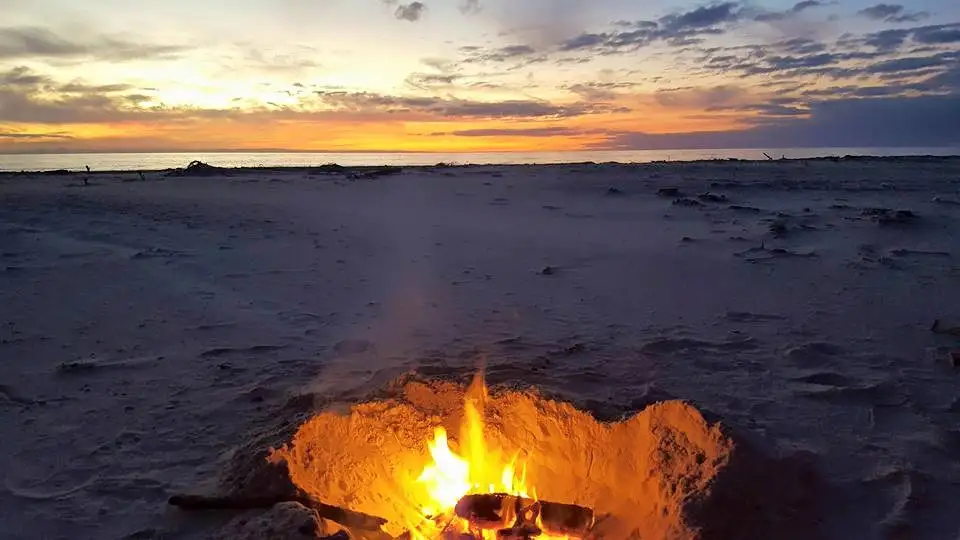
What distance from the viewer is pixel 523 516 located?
10.5 ft

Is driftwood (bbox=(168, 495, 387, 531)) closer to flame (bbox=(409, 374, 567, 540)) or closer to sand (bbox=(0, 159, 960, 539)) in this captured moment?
sand (bbox=(0, 159, 960, 539))

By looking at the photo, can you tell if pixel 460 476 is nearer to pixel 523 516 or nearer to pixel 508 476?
pixel 508 476

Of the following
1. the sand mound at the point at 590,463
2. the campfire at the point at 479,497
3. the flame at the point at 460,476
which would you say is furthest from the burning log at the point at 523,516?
the sand mound at the point at 590,463

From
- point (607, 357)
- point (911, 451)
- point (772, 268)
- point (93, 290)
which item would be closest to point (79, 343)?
point (93, 290)

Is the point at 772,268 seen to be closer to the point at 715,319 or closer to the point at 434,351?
the point at 715,319

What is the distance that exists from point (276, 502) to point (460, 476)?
101 cm

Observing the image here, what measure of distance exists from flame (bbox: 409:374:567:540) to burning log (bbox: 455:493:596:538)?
0.43 feet

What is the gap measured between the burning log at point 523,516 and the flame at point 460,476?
0.13 meters

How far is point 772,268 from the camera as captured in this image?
8.20m

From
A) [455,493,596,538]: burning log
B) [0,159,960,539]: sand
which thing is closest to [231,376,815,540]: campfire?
[455,493,596,538]: burning log

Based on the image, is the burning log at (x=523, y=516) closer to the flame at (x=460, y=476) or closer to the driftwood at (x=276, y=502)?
the flame at (x=460, y=476)

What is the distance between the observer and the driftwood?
10.5 feet

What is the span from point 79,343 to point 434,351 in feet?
10.2

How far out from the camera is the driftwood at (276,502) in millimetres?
3203
